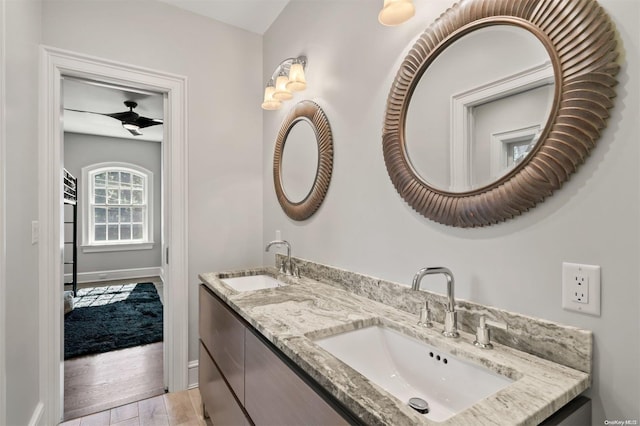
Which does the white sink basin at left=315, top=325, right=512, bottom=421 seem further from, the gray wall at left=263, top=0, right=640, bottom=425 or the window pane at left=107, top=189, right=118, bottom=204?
the window pane at left=107, top=189, right=118, bottom=204

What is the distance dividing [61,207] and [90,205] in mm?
4234

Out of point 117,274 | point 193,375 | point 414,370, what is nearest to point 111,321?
point 193,375

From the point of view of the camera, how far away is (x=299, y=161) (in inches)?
81.7

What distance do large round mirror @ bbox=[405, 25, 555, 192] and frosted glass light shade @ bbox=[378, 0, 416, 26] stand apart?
187 mm

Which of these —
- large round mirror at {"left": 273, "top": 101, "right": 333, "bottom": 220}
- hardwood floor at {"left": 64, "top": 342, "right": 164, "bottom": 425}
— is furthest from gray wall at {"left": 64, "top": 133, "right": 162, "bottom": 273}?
large round mirror at {"left": 273, "top": 101, "right": 333, "bottom": 220}

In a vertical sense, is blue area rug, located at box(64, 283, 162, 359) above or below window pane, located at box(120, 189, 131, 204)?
below

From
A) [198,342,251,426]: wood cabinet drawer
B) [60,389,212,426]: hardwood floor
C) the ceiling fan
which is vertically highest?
the ceiling fan

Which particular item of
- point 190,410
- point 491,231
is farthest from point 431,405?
point 190,410

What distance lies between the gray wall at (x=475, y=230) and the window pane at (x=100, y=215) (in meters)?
5.03

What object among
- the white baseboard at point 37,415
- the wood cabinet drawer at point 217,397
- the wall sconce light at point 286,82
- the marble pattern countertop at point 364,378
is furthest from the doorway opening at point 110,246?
the marble pattern countertop at point 364,378

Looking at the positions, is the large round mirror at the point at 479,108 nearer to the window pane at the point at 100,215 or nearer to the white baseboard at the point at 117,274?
the white baseboard at the point at 117,274

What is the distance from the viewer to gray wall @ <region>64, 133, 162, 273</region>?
5.43m

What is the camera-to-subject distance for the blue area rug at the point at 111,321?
2971mm

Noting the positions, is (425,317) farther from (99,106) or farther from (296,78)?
(99,106)
